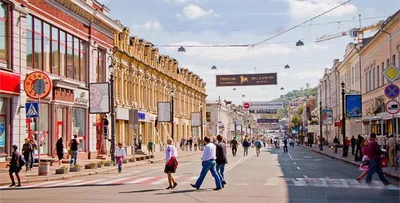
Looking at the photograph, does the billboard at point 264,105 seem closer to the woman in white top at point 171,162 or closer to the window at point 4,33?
the window at point 4,33

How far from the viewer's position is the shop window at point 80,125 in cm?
4041

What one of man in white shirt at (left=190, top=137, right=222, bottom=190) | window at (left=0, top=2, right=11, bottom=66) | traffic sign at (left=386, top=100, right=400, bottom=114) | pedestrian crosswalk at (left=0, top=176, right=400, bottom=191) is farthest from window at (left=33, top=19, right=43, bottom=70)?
traffic sign at (left=386, top=100, right=400, bottom=114)

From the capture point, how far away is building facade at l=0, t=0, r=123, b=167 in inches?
1190

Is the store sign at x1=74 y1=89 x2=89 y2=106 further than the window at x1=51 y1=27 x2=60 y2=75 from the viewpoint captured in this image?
Yes

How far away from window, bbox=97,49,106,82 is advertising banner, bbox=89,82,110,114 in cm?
562

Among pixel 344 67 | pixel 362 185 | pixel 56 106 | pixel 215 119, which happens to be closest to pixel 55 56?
pixel 56 106

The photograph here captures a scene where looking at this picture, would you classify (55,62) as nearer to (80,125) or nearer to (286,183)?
(80,125)

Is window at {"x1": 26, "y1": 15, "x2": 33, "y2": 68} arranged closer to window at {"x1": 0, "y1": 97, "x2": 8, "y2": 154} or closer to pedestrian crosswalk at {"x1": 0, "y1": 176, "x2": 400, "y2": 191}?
window at {"x1": 0, "y1": 97, "x2": 8, "y2": 154}

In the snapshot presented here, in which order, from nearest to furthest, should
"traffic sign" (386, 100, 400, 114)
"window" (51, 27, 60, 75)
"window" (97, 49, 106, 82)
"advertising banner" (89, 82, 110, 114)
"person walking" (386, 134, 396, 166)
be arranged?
"traffic sign" (386, 100, 400, 114) → "person walking" (386, 134, 396, 166) → "window" (51, 27, 60, 75) → "advertising banner" (89, 82, 110, 114) → "window" (97, 49, 106, 82)

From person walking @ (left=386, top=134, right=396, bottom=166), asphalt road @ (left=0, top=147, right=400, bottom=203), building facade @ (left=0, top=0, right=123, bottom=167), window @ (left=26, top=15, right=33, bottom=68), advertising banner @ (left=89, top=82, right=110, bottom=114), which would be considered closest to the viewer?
asphalt road @ (left=0, top=147, right=400, bottom=203)

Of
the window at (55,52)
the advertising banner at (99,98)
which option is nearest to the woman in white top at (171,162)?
the window at (55,52)

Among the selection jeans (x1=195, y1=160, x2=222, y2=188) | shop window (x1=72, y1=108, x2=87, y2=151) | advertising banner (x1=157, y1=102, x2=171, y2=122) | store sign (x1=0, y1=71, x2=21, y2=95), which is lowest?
jeans (x1=195, y1=160, x2=222, y2=188)

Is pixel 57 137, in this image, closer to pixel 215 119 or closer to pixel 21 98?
pixel 21 98

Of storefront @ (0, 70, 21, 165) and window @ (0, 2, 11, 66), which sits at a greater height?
window @ (0, 2, 11, 66)
